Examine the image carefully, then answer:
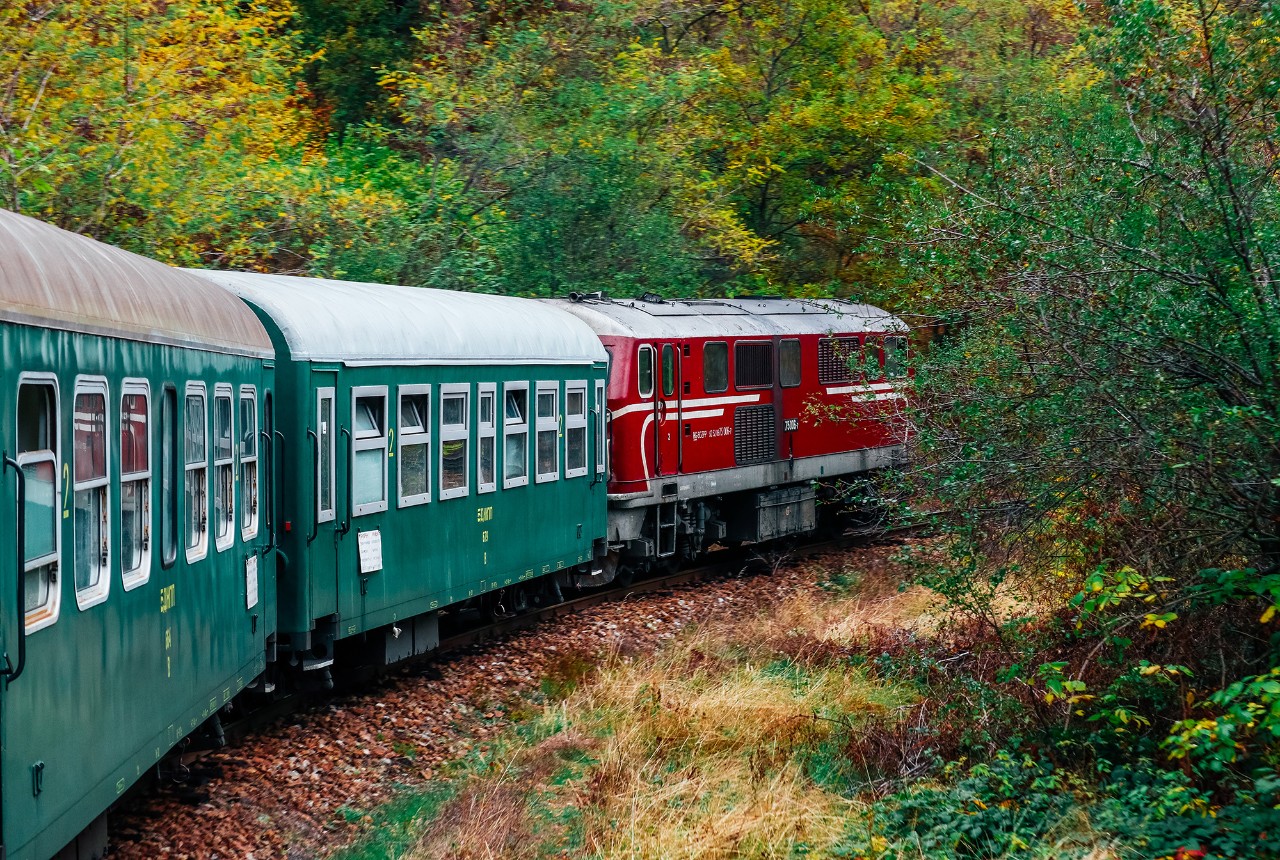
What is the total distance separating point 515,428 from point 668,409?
3.43 metres

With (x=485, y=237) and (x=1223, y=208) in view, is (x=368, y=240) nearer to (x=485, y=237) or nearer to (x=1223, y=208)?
(x=485, y=237)

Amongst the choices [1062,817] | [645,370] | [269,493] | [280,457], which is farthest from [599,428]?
[1062,817]

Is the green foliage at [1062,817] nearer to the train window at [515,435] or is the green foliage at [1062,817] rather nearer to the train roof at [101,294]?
the train roof at [101,294]

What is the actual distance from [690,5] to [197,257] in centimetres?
1510

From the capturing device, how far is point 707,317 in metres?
17.5

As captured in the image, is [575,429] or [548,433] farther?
[575,429]

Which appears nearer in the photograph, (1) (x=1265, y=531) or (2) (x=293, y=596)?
(1) (x=1265, y=531)

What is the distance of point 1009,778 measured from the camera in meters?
8.00

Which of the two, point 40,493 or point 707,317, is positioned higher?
point 707,317

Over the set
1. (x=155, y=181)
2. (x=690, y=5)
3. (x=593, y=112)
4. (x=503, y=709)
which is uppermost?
(x=690, y=5)

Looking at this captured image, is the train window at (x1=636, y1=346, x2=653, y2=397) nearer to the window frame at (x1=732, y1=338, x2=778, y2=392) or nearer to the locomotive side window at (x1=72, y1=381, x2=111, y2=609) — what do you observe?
the window frame at (x1=732, y1=338, x2=778, y2=392)

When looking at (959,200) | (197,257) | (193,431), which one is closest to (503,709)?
(193,431)

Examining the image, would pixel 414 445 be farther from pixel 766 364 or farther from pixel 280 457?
pixel 766 364

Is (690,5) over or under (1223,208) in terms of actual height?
over
